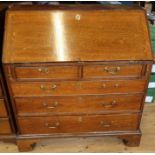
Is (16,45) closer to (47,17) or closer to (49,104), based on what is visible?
(47,17)

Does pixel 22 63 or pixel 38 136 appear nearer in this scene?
pixel 22 63

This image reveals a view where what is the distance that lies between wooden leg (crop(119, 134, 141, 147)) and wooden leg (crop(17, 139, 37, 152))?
691mm

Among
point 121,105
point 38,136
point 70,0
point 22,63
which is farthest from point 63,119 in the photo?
point 70,0

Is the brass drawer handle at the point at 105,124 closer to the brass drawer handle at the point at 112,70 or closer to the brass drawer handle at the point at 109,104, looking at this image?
the brass drawer handle at the point at 109,104

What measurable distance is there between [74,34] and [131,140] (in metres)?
0.95

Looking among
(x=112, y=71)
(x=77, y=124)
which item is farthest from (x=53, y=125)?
(x=112, y=71)

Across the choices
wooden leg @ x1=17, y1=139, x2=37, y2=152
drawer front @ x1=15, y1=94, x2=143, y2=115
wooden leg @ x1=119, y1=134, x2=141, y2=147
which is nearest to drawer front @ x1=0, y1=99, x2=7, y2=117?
drawer front @ x1=15, y1=94, x2=143, y2=115

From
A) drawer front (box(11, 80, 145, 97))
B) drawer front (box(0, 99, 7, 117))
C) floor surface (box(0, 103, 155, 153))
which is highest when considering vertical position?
drawer front (box(11, 80, 145, 97))

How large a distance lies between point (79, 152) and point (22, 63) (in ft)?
2.91

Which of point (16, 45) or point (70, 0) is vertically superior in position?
point (70, 0)

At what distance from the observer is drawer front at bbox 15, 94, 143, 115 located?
4.87ft

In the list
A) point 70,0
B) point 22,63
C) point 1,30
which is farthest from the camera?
point 70,0

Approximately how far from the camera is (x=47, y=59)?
1.29m

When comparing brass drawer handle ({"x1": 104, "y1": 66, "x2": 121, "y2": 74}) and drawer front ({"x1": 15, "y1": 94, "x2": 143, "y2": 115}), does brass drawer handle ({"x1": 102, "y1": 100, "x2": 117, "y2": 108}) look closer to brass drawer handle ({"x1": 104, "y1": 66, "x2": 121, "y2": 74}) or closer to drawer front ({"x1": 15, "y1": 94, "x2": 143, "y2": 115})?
drawer front ({"x1": 15, "y1": 94, "x2": 143, "y2": 115})
